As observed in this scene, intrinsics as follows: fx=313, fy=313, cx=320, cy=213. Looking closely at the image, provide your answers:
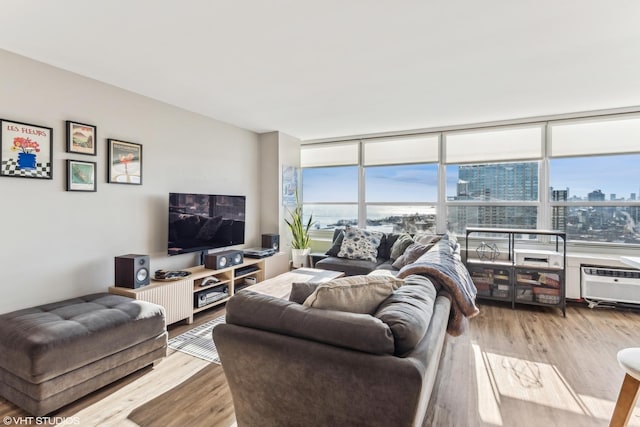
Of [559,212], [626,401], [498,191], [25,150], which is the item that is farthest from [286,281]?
[559,212]

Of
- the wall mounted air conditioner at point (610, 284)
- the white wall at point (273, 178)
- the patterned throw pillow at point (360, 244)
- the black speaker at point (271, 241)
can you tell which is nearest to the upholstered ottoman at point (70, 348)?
the black speaker at point (271, 241)

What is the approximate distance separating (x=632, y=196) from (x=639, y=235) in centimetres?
47

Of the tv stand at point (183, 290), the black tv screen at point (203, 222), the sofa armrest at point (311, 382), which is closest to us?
the sofa armrest at point (311, 382)

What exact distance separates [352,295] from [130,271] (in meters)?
2.24

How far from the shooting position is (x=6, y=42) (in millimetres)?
2209

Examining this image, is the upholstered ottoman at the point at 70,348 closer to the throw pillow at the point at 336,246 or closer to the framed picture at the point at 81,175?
the framed picture at the point at 81,175

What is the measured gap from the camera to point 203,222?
371cm

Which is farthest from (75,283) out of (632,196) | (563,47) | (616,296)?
(632,196)

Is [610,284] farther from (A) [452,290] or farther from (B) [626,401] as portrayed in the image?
(A) [452,290]

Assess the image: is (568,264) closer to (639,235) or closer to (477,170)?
(639,235)

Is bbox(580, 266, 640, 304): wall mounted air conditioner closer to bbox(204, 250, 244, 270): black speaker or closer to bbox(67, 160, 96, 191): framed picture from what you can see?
bbox(204, 250, 244, 270): black speaker

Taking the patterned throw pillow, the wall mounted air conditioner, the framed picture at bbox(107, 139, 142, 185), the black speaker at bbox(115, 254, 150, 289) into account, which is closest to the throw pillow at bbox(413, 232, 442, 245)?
the patterned throw pillow

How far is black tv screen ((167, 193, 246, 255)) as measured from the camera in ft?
11.1

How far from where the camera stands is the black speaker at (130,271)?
2732 mm
